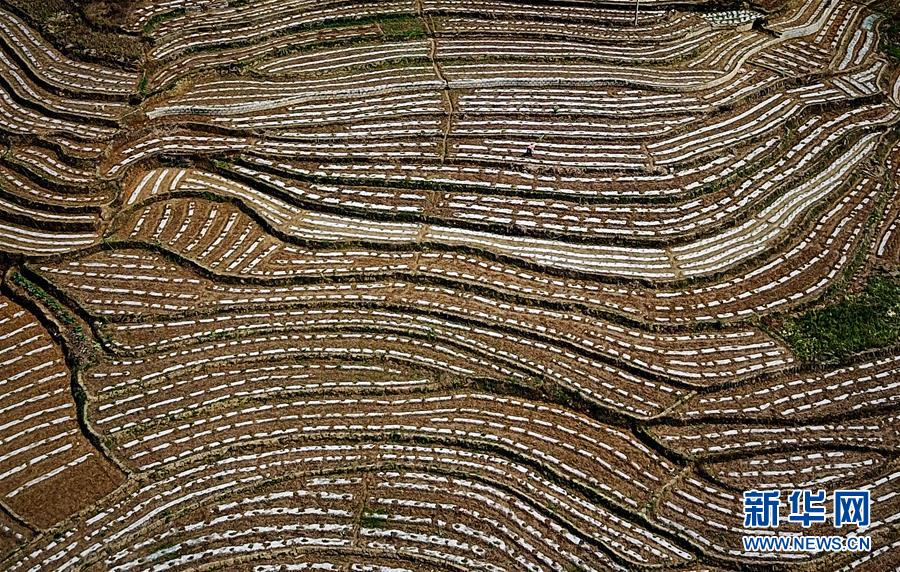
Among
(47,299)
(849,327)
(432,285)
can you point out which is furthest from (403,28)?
(849,327)

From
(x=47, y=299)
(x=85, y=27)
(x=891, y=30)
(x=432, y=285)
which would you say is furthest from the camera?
(x=891, y=30)

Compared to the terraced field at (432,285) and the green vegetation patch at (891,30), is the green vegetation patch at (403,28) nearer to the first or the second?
the terraced field at (432,285)

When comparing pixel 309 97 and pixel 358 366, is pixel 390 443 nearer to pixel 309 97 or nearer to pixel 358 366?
pixel 358 366

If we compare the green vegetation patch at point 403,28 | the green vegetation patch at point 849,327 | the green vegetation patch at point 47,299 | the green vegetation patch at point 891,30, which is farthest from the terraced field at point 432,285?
the green vegetation patch at point 891,30

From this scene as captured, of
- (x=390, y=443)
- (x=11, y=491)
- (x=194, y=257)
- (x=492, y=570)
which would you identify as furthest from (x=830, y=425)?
(x=11, y=491)

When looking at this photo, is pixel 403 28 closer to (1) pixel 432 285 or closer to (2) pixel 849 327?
(1) pixel 432 285

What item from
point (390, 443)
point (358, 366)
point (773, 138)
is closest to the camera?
point (390, 443)
